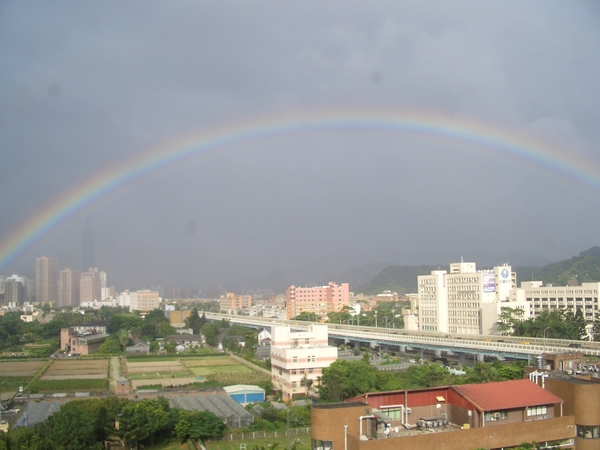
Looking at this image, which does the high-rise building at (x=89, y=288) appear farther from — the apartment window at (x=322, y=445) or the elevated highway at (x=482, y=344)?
the apartment window at (x=322, y=445)

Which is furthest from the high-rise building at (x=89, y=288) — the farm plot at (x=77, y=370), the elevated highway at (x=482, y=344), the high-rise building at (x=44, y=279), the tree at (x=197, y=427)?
the tree at (x=197, y=427)

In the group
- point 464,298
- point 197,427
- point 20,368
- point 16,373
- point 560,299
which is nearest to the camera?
point 197,427

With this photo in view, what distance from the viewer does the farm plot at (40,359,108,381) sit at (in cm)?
2538

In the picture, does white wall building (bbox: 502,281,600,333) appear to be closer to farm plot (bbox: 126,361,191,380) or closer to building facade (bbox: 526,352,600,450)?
farm plot (bbox: 126,361,191,380)

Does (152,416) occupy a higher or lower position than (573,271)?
lower

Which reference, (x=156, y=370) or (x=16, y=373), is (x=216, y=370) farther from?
(x=16, y=373)

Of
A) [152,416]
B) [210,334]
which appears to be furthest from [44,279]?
[152,416]

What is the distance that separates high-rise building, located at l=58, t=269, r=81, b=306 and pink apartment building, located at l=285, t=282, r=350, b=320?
63.1 meters

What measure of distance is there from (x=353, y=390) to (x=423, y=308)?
25.3m

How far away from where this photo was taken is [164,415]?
13.5 meters

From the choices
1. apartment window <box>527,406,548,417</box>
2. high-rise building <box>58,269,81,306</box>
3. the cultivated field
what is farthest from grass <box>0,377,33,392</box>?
high-rise building <box>58,269,81,306</box>

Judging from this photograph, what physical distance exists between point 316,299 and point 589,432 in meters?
61.5

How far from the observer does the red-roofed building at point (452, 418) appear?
689 centimetres

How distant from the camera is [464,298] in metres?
37.1
